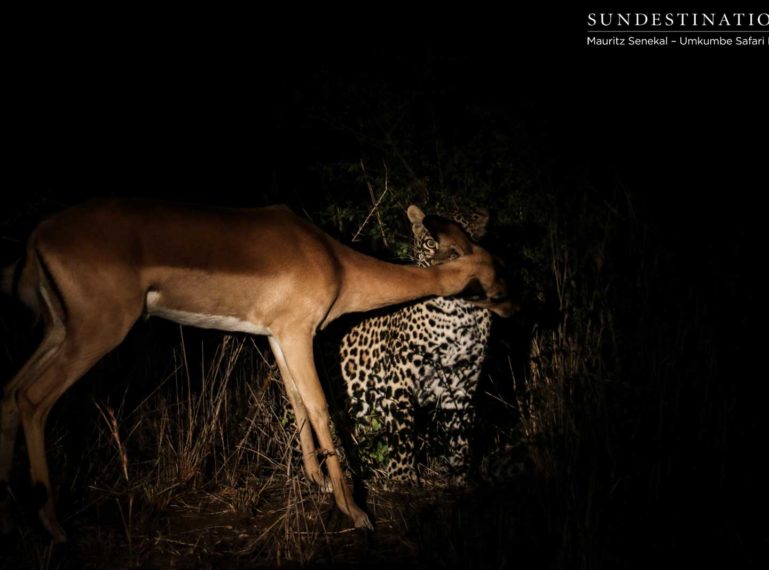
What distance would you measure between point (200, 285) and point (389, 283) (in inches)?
42.9

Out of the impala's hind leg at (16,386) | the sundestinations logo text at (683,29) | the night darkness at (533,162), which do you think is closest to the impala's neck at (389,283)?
the night darkness at (533,162)

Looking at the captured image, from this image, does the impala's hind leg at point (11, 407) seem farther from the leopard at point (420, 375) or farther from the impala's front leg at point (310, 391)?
the leopard at point (420, 375)

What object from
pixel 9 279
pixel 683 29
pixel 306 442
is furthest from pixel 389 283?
pixel 683 29

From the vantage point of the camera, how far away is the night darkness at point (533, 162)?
12.2 feet

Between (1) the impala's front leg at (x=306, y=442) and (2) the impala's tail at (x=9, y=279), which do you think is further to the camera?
(1) the impala's front leg at (x=306, y=442)

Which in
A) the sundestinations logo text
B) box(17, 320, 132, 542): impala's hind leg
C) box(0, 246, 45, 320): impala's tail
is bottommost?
box(17, 320, 132, 542): impala's hind leg

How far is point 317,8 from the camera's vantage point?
292 inches

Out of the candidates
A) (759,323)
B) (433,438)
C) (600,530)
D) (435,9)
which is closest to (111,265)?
(433,438)

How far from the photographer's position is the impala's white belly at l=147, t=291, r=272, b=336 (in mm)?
4016

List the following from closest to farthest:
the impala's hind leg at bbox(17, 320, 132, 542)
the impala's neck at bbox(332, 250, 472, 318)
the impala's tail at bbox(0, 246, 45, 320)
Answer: the impala's hind leg at bbox(17, 320, 132, 542) → the impala's tail at bbox(0, 246, 45, 320) → the impala's neck at bbox(332, 250, 472, 318)

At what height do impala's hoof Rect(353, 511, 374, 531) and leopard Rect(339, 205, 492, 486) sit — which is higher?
leopard Rect(339, 205, 492, 486)

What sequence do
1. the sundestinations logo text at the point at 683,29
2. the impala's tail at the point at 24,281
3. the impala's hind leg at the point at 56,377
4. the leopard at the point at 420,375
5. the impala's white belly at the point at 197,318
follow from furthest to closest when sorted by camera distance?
1. the sundestinations logo text at the point at 683,29
2. the leopard at the point at 420,375
3. the impala's white belly at the point at 197,318
4. the impala's tail at the point at 24,281
5. the impala's hind leg at the point at 56,377

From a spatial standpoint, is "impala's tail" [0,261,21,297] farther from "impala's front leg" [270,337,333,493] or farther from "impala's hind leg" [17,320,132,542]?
"impala's front leg" [270,337,333,493]

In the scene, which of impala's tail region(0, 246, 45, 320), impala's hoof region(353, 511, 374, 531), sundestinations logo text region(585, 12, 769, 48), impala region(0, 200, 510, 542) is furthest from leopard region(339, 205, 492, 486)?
sundestinations logo text region(585, 12, 769, 48)
